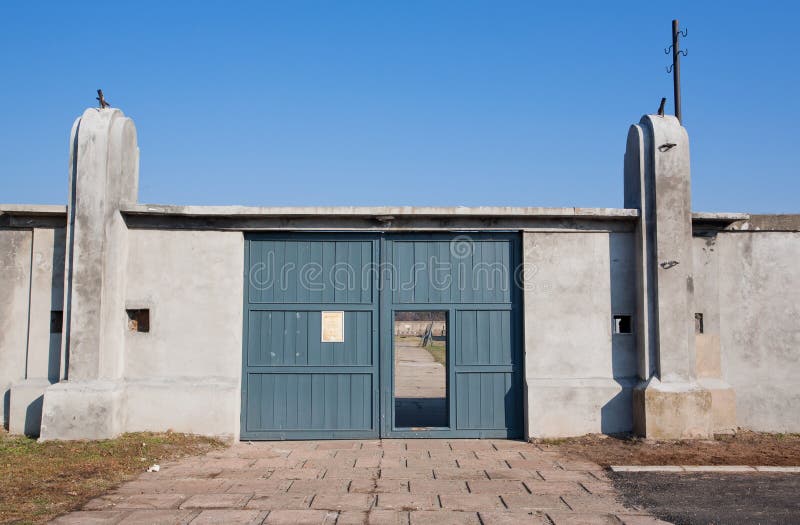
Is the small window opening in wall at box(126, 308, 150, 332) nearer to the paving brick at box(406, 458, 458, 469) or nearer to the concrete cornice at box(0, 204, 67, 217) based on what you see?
the concrete cornice at box(0, 204, 67, 217)

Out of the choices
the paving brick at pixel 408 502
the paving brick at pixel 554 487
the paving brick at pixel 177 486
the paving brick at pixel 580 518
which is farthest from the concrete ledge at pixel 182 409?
the paving brick at pixel 580 518

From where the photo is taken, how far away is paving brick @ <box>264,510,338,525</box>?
21.0ft

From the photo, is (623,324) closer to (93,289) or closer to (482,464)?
(482,464)

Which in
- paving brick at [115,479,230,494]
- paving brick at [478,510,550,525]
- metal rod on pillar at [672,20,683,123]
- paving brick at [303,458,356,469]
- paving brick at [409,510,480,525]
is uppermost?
metal rod on pillar at [672,20,683,123]

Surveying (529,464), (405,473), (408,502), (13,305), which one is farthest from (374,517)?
(13,305)

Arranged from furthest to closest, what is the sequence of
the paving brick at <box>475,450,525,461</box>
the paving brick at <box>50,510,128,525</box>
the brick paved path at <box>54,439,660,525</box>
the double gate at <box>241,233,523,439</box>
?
1. the double gate at <box>241,233,523,439</box>
2. the paving brick at <box>475,450,525,461</box>
3. the brick paved path at <box>54,439,660,525</box>
4. the paving brick at <box>50,510,128,525</box>

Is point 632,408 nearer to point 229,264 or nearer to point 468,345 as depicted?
point 468,345

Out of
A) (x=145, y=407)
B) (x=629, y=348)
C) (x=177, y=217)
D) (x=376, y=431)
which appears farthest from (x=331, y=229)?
(x=629, y=348)

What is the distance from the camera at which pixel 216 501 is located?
7.09m

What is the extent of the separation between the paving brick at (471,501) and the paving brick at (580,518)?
0.59m

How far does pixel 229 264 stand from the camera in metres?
10.7

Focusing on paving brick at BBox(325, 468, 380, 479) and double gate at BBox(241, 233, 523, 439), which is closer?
paving brick at BBox(325, 468, 380, 479)

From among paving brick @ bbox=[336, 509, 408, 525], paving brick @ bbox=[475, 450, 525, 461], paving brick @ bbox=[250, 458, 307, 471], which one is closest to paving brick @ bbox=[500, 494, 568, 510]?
paving brick @ bbox=[336, 509, 408, 525]

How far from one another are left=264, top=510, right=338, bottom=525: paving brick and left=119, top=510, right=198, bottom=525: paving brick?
2.57ft
